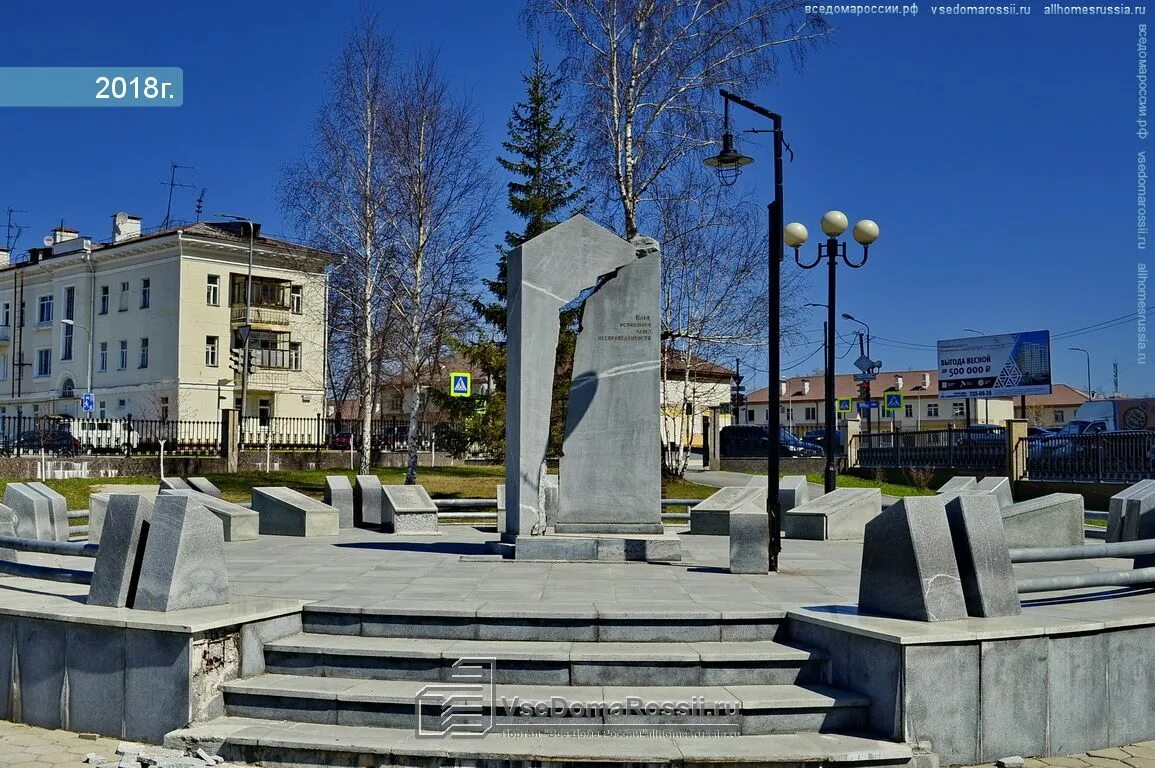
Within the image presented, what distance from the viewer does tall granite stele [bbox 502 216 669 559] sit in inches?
447

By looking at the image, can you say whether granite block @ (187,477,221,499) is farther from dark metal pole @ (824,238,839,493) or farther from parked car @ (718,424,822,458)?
parked car @ (718,424,822,458)

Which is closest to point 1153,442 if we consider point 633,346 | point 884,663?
point 633,346

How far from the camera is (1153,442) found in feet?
94.5

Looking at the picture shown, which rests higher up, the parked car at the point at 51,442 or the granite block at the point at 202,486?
the parked car at the point at 51,442

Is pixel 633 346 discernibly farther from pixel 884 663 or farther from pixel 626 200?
pixel 626 200

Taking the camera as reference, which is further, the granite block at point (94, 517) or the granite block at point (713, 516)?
the granite block at point (713, 516)

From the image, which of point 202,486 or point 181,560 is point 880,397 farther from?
point 181,560

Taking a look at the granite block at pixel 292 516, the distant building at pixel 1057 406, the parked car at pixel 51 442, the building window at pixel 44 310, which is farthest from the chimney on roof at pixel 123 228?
the distant building at pixel 1057 406

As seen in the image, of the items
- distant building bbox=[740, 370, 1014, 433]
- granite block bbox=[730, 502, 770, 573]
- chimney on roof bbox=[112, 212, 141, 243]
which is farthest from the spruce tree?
distant building bbox=[740, 370, 1014, 433]

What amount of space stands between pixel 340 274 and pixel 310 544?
17095mm

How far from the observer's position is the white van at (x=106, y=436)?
33.2 meters

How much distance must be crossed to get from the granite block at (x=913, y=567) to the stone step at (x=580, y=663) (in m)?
0.64

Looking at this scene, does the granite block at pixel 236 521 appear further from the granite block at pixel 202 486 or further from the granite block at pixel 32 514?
the granite block at pixel 32 514

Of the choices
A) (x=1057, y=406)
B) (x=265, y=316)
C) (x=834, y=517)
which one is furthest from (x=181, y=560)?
(x=1057, y=406)
